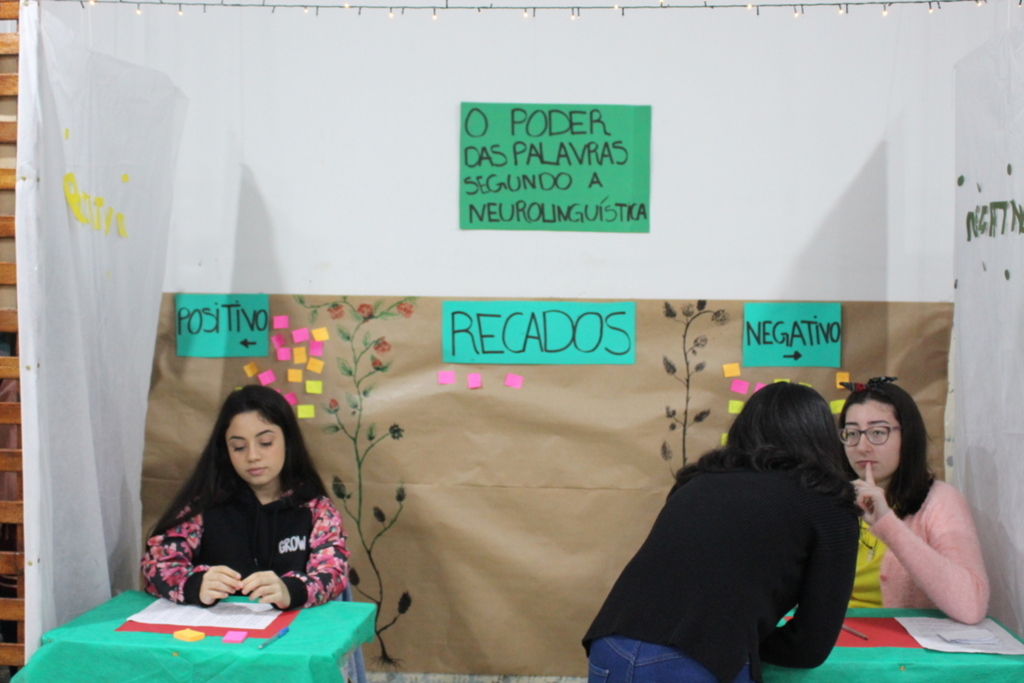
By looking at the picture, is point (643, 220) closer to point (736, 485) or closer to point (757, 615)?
point (736, 485)

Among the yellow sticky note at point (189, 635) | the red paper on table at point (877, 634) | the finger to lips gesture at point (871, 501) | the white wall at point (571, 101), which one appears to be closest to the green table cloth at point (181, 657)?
the yellow sticky note at point (189, 635)

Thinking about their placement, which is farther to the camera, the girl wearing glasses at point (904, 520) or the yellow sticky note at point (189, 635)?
the girl wearing glasses at point (904, 520)

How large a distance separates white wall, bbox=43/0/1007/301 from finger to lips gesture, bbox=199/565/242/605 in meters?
1.01

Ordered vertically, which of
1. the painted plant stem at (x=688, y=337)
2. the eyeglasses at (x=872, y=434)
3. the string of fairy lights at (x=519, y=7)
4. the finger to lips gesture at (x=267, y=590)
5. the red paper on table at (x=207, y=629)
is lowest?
the red paper on table at (x=207, y=629)

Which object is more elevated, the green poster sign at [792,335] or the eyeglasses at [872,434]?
the green poster sign at [792,335]

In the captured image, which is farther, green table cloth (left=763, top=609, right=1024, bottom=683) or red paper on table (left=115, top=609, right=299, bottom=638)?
red paper on table (left=115, top=609, right=299, bottom=638)

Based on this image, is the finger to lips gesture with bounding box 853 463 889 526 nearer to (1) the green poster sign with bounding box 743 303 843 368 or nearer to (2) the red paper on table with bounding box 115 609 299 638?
(1) the green poster sign with bounding box 743 303 843 368

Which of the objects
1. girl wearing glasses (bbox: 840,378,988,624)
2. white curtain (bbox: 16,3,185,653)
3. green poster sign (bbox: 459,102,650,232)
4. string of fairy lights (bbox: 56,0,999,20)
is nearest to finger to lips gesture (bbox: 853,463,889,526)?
girl wearing glasses (bbox: 840,378,988,624)

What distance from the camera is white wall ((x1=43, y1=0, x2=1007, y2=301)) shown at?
2.46m

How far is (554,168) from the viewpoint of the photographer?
247cm

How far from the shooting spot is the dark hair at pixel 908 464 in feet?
6.31

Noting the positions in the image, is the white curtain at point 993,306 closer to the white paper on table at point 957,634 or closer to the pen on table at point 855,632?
the white paper on table at point 957,634

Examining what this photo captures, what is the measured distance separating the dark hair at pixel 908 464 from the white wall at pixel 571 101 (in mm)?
588

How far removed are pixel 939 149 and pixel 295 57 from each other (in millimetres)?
1954
